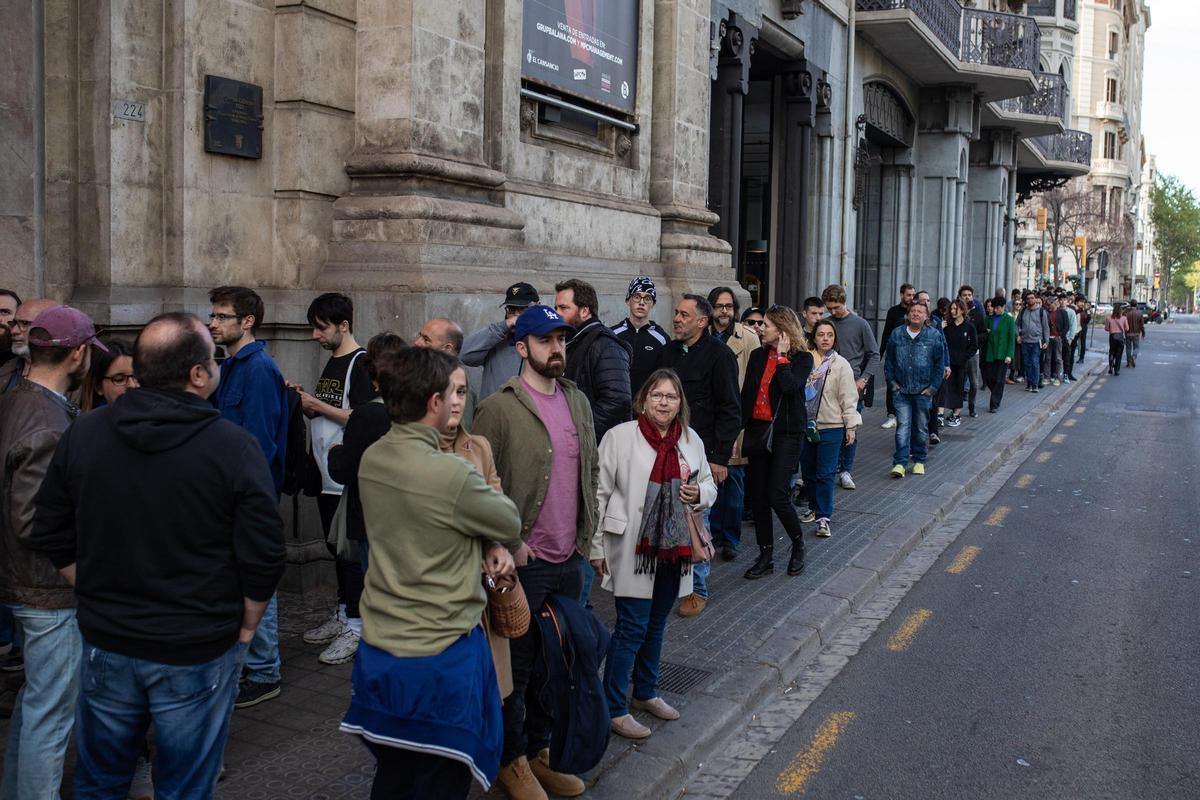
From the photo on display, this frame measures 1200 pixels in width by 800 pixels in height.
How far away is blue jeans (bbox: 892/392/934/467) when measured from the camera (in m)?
12.3

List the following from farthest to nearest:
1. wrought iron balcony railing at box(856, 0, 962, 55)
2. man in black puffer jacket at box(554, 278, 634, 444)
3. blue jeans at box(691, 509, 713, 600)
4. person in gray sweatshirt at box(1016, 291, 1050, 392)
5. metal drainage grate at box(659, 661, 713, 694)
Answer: person in gray sweatshirt at box(1016, 291, 1050, 392) → wrought iron balcony railing at box(856, 0, 962, 55) → blue jeans at box(691, 509, 713, 600) → man in black puffer jacket at box(554, 278, 634, 444) → metal drainage grate at box(659, 661, 713, 694)

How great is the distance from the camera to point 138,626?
3.22 meters

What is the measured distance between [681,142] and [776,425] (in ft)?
16.7

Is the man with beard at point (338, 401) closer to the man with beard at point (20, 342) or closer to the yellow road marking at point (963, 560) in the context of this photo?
the man with beard at point (20, 342)

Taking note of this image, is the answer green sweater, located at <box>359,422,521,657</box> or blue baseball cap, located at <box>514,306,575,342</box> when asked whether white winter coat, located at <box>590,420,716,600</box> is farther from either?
green sweater, located at <box>359,422,521,657</box>

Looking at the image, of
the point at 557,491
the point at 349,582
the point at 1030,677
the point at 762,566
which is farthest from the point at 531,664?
the point at 762,566

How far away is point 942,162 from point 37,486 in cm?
2605

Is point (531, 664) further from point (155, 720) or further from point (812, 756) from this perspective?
point (812, 756)

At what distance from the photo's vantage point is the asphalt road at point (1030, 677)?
5027mm

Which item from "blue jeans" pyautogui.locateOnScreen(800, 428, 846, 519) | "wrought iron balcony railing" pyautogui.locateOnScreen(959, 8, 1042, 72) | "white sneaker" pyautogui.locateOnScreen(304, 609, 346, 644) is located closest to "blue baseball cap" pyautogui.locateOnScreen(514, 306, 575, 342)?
"white sneaker" pyautogui.locateOnScreen(304, 609, 346, 644)

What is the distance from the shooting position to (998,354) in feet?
61.3

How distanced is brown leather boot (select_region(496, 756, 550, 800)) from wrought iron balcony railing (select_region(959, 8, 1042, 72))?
79.9 feet

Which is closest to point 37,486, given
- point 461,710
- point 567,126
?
point 461,710

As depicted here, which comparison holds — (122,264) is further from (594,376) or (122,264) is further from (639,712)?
(639,712)
